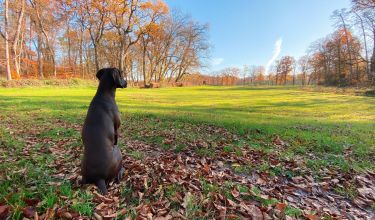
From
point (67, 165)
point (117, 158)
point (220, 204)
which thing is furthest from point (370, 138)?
point (67, 165)

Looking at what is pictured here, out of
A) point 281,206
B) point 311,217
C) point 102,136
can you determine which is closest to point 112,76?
point 102,136

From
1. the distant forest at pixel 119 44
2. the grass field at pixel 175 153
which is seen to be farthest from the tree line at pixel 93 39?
the grass field at pixel 175 153

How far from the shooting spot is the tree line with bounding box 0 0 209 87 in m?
36.4

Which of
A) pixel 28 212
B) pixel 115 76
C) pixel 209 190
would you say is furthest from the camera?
pixel 209 190

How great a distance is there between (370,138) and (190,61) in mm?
49037

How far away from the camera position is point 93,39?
39.2 m

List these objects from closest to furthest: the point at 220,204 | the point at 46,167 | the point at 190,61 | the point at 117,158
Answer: the point at 220,204 → the point at 117,158 → the point at 46,167 → the point at 190,61

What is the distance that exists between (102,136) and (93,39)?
40.2 m

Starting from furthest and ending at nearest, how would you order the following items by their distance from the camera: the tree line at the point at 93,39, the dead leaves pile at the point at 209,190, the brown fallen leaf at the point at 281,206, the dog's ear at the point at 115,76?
1. the tree line at the point at 93,39
2. the dog's ear at the point at 115,76
3. the brown fallen leaf at the point at 281,206
4. the dead leaves pile at the point at 209,190

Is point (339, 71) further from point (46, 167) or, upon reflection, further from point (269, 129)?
point (46, 167)

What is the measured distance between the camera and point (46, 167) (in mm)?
4379

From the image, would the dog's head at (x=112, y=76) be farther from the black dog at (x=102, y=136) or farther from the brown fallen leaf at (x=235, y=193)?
the brown fallen leaf at (x=235, y=193)

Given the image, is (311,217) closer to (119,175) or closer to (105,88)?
(119,175)

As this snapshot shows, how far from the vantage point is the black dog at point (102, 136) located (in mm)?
3348
